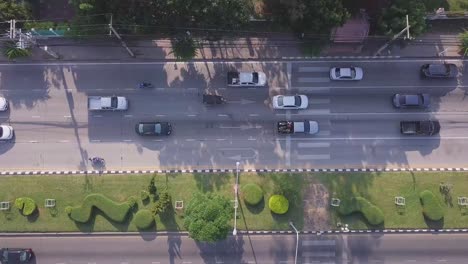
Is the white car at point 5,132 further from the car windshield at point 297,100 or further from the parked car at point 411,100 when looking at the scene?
the parked car at point 411,100

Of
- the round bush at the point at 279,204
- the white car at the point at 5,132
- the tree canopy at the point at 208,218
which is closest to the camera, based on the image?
the tree canopy at the point at 208,218

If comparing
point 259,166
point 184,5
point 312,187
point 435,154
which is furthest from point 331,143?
point 184,5

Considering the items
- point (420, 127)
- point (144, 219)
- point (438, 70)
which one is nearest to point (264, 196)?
A: point (144, 219)

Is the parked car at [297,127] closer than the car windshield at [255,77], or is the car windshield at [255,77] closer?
the parked car at [297,127]

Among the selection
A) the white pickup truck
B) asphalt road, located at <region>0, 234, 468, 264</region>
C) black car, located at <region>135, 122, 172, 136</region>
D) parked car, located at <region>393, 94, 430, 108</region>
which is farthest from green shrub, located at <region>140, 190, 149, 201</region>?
parked car, located at <region>393, 94, 430, 108</region>

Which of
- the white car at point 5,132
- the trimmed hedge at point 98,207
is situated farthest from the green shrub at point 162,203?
the white car at point 5,132

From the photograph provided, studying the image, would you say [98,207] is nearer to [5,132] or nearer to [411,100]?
[5,132]

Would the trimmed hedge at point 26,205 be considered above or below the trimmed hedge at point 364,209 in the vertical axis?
above
